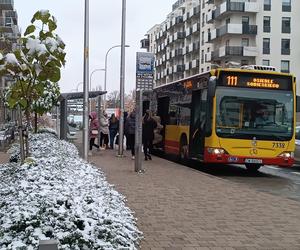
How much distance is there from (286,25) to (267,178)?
221 ft

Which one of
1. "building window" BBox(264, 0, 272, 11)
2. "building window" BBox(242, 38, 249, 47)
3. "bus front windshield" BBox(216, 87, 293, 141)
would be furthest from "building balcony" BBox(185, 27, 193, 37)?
"bus front windshield" BBox(216, 87, 293, 141)

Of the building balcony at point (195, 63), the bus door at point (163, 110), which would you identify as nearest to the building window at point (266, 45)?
the building balcony at point (195, 63)

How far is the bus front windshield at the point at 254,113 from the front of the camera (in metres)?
15.7

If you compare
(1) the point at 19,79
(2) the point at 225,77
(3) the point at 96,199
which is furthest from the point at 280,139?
(3) the point at 96,199

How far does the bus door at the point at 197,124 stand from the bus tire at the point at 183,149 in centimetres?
80

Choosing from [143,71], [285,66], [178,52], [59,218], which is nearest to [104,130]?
[143,71]

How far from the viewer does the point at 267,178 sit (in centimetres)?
1661

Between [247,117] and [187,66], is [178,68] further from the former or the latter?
[247,117]

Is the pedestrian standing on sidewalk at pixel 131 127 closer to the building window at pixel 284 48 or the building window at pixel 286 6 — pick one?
the building window at pixel 284 48

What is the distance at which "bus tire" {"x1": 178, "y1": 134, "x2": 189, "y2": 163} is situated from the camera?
1856 centimetres

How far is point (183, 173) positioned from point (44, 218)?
1000 cm

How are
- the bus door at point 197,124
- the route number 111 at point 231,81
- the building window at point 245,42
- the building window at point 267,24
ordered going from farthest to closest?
the building window at point 245,42 → the building window at point 267,24 → the bus door at point 197,124 → the route number 111 at point 231,81

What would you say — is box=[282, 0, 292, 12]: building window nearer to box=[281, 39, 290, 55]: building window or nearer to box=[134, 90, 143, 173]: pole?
box=[281, 39, 290, 55]: building window

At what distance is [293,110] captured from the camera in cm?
1614
